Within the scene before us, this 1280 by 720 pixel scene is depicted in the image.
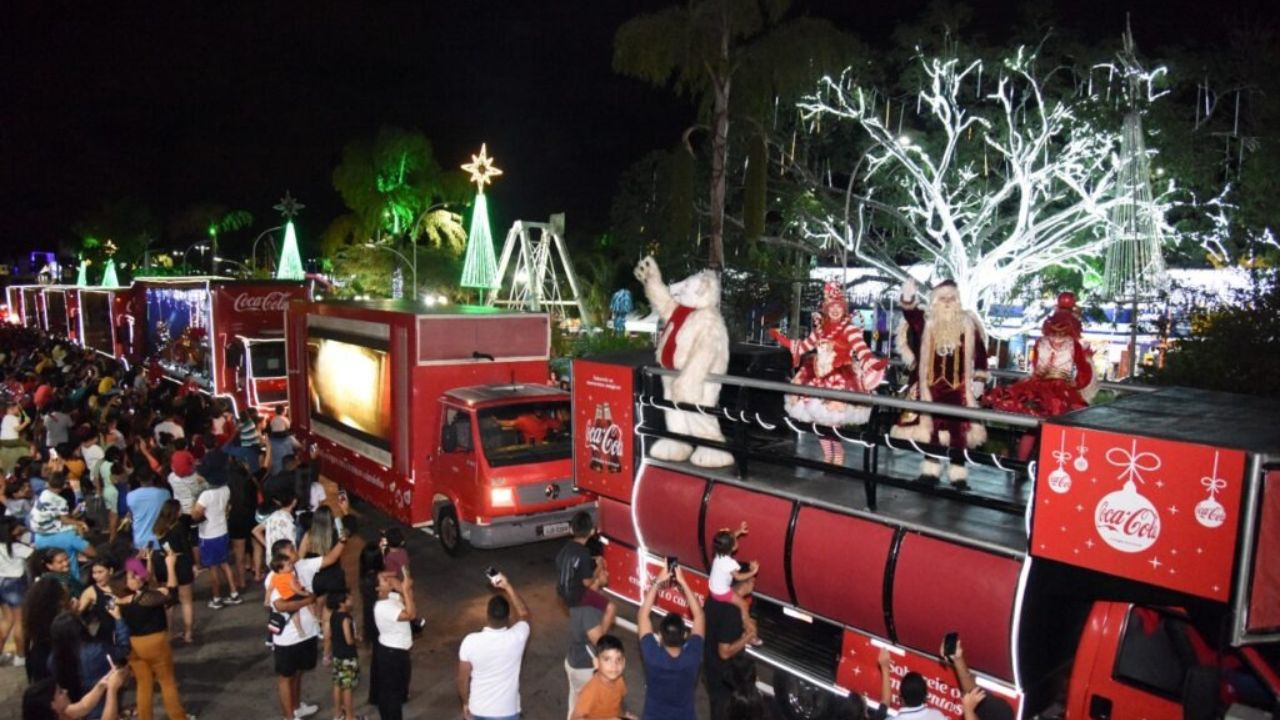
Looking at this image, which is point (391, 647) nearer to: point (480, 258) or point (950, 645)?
point (950, 645)

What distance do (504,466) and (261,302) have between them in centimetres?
1046

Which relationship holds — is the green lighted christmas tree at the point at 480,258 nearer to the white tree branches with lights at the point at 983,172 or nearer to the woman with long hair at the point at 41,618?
the white tree branches with lights at the point at 983,172

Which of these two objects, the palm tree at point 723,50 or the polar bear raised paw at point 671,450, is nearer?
the polar bear raised paw at point 671,450

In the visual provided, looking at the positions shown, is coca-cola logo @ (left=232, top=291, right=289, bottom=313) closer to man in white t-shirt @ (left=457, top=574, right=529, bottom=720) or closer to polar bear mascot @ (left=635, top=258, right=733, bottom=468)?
polar bear mascot @ (left=635, top=258, right=733, bottom=468)

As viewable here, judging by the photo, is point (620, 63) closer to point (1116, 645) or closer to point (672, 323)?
point (672, 323)

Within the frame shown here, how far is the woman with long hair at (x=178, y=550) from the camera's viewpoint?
25.6 ft

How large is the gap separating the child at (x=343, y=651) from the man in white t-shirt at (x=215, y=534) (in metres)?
3.25

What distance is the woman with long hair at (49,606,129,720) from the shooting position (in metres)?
5.81

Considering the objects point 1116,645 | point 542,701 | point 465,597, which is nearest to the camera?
point 1116,645

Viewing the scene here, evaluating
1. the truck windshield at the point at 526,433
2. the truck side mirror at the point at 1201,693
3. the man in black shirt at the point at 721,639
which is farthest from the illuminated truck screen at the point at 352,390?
the truck side mirror at the point at 1201,693

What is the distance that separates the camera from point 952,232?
86.8 ft

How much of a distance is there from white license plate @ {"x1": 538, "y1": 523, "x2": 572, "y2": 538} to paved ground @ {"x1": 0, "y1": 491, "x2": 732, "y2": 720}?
49 centimetres

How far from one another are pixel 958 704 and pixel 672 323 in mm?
4007

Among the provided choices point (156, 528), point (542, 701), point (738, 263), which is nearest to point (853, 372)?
point (542, 701)
